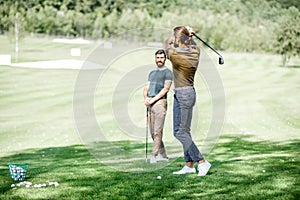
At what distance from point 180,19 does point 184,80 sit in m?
74.5

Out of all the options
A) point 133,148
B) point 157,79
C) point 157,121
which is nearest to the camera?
point 157,79

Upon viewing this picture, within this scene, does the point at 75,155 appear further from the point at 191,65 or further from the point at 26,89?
the point at 26,89

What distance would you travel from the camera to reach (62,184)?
707 cm

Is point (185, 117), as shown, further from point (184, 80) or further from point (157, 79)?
point (157, 79)

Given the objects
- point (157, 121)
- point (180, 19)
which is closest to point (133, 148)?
point (157, 121)

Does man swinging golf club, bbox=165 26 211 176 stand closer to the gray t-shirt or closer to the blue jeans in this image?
the blue jeans

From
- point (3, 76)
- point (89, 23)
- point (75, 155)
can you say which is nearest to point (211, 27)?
point (89, 23)

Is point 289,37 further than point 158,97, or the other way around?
point 289,37

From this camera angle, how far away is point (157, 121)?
317 inches

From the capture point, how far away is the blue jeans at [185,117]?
711cm

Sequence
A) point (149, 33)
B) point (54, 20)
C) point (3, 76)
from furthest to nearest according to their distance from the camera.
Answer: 1. point (54, 20)
2. point (3, 76)
3. point (149, 33)

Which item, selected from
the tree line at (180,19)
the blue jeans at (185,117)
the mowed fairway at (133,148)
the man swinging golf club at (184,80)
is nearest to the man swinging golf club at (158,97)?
the mowed fairway at (133,148)

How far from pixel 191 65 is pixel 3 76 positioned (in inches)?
1154

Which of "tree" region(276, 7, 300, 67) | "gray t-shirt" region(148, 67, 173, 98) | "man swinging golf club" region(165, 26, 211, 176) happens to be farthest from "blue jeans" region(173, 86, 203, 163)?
"tree" region(276, 7, 300, 67)
